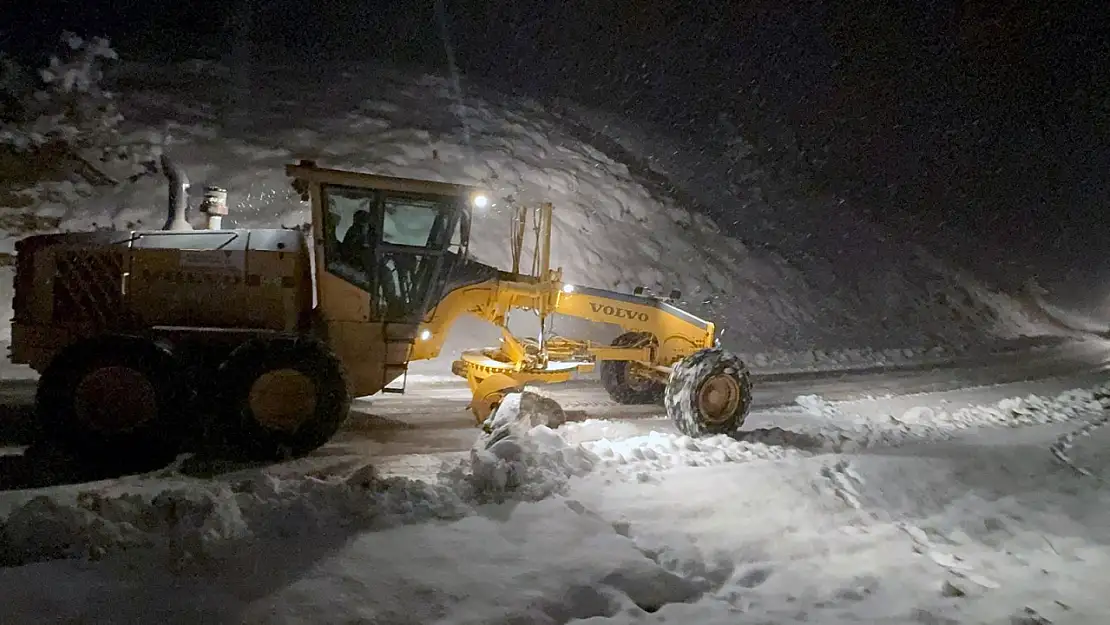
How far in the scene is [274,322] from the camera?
7863 millimetres

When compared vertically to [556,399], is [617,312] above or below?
above

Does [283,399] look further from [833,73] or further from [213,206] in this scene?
[833,73]

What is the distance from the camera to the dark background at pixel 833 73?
26484 millimetres

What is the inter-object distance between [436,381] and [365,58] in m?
17.0

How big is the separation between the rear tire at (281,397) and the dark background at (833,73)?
1605 centimetres

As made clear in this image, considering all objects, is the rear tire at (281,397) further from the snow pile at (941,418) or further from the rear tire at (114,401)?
the snow pile at (941,418)

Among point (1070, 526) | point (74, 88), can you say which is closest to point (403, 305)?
point (1070, 526)

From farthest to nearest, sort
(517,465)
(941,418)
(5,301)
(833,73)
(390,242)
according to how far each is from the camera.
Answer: (833,73), (5,301), (941,418), (390,242), (517,465)

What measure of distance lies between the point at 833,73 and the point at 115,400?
35.4 meters

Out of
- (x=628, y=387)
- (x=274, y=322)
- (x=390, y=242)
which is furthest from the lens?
(x=628, y=387)

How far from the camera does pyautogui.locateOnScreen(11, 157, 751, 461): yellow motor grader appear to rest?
721 centimetres

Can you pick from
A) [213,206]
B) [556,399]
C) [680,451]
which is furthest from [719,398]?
[213,206]

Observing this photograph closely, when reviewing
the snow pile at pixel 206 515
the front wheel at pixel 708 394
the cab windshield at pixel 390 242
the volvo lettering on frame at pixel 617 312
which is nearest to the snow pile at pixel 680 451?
the front wheel at pixel 708 394

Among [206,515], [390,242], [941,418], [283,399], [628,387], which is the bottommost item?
[206,515]
